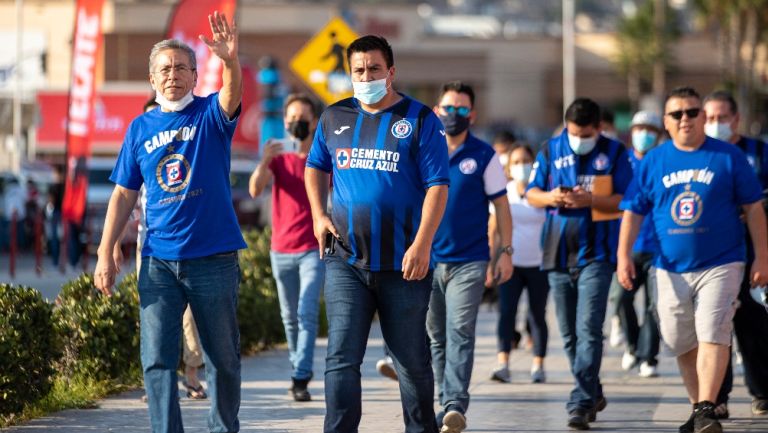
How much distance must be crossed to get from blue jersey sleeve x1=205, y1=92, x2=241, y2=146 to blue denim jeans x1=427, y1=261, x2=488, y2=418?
6.36ft

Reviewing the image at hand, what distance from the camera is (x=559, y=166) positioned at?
32.2 feet

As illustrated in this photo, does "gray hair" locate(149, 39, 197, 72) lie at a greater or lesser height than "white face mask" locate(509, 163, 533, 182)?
greater

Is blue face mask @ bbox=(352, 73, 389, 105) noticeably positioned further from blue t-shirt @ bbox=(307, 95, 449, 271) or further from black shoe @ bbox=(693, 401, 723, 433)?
black shoe @ bbox=(693, 401, 723, 433)

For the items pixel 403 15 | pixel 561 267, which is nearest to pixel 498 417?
pixel 561 267

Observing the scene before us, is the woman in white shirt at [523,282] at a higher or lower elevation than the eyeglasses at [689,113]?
lower

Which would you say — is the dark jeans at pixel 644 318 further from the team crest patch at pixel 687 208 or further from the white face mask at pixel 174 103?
the white face mask at pixel 174 103

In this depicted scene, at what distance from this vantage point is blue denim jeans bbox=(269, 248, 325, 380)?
10.2 meters

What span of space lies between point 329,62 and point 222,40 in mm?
9974

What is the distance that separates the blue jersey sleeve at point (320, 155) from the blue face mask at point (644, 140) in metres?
5.53

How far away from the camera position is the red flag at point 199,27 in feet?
57.6

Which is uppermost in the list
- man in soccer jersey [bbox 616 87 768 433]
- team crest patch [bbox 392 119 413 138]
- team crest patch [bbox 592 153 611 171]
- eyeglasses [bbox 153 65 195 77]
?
eyeglasses [bbox 153 65 195 77]

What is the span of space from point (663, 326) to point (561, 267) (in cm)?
100

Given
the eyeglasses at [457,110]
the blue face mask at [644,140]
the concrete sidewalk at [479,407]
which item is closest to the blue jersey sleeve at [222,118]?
the concrete sidewalk at [479,407]

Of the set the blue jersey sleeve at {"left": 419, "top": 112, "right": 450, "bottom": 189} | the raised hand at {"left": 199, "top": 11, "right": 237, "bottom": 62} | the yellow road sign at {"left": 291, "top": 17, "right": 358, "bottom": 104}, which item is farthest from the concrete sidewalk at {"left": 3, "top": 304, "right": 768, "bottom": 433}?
the yellow road sign at {"left": 291, "top": 17, "right": 358, "bottom": 104}
